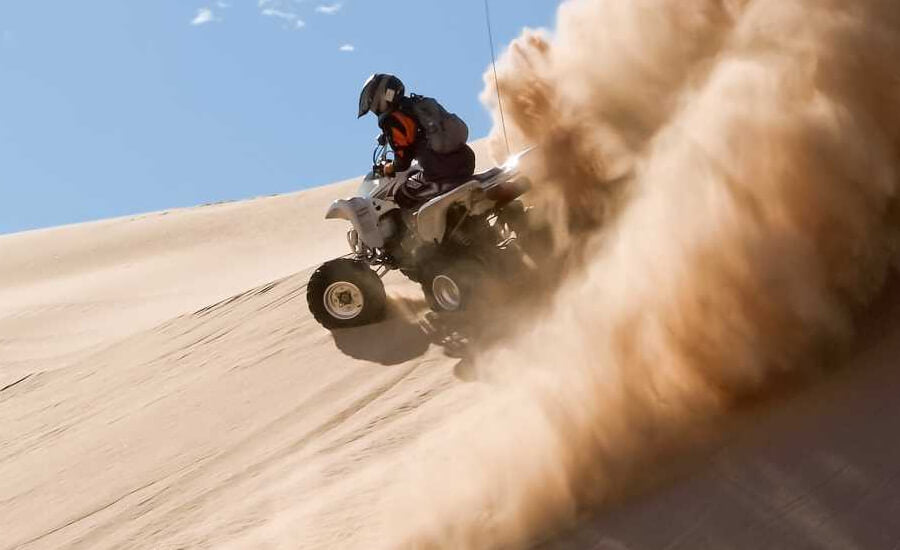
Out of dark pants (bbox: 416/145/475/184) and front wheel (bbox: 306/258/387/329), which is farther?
front wheel (bbox: 306/258/387/329)

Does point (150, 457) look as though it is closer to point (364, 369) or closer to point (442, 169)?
point (364, 369)

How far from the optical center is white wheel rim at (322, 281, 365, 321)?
7414 millimetres

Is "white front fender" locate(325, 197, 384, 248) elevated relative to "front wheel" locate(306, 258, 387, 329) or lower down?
elevated

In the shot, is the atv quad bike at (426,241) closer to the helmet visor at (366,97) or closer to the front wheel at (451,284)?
the front wheel at (451,284)

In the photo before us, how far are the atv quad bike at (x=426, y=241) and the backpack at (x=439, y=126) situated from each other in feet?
0.93

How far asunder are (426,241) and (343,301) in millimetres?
961

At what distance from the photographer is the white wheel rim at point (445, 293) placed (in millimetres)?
6844

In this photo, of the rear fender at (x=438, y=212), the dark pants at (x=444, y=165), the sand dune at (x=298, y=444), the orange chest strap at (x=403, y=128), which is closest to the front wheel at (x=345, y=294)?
the sand dune at (x=298, y=444)

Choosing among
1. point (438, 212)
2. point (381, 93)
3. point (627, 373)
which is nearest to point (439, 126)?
point (381, 93)

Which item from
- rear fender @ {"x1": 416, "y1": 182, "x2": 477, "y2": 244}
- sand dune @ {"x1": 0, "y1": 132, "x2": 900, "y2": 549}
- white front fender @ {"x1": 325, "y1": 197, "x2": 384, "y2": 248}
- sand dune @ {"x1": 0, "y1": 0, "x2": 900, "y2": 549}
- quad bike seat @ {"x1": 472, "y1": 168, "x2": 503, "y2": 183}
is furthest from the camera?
white front fender @ {"x1": 325, "y1": 197, "x2": 384, "y2": 248}

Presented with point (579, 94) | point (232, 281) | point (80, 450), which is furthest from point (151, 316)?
point (579, 94)

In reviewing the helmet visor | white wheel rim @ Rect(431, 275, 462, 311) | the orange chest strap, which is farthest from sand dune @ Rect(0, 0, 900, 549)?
the helmet visor

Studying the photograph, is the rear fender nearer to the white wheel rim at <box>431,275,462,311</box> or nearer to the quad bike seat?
the quad bike seat

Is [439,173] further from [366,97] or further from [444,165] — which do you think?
[366,97]
